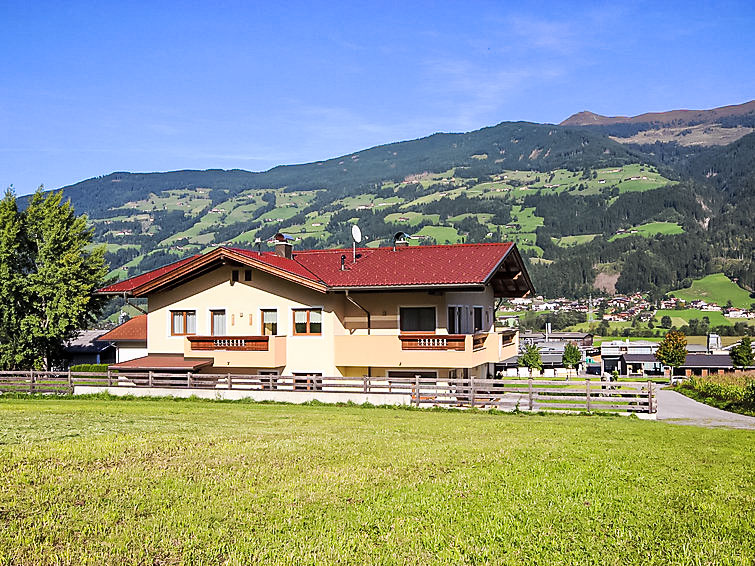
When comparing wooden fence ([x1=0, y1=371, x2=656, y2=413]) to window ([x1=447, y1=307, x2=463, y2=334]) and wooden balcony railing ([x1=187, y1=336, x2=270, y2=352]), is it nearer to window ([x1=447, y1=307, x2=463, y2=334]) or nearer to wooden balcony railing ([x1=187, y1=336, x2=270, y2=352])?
wooden balcony railing ([x1=187, y1=336, x2=270, y2=352])

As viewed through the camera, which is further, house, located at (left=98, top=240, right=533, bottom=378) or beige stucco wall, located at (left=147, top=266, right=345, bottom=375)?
beige stucco wall, located at (left=147, top=266, right=345, bottom=375)

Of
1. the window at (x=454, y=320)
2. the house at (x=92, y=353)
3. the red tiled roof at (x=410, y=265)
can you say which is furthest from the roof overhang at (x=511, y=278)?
the house at (x=92, y=353)

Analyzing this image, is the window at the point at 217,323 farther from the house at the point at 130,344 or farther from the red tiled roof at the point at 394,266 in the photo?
the house at the point at 130,344

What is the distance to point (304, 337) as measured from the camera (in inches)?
1238

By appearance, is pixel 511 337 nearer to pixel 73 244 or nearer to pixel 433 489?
pixel 73 244

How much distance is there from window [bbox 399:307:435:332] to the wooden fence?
104 inches

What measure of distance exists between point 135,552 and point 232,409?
1650 centimetres

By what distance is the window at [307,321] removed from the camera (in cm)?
3136

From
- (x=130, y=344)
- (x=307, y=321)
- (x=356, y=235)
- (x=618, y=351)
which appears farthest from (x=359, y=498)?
(x=618, y=351)

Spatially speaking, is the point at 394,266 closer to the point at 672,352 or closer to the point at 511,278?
the point at 511,278

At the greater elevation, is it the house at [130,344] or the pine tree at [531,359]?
the house at [130,344]

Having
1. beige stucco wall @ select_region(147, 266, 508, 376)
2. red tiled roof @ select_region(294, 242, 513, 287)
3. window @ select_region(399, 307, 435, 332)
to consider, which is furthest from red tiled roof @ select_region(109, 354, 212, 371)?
window @ select_region(399, 307, 435, 332)

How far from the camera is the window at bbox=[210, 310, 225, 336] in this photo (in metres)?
32.8

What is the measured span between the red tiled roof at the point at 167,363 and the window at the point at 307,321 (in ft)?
13.4
